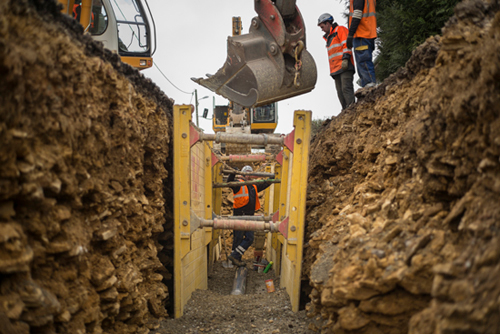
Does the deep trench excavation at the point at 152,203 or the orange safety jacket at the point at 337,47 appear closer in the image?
the deep trench excavation at the point at 152,203

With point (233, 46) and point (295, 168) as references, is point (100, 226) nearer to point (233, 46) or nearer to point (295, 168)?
point (295, 168)

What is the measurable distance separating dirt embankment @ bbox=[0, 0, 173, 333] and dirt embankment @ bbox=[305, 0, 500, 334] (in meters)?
1.42

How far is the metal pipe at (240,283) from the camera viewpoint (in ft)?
17.3

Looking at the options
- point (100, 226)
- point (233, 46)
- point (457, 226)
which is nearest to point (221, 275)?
point (233, 46)

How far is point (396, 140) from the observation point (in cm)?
284

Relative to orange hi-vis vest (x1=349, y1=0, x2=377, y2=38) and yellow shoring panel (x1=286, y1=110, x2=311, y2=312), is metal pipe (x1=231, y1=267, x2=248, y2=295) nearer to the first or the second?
yellow shoring panel (x1=286, y1=110, x2=311, y2=312)

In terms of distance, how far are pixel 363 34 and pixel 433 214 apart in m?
3.47

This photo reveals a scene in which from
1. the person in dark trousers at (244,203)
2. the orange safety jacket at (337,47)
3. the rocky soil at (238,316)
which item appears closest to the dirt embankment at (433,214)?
the rocky soil at (238,316)

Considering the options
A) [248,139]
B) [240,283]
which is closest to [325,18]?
[248,139]

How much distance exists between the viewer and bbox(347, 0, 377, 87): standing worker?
15.6 ft

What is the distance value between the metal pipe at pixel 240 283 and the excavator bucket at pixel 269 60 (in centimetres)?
266

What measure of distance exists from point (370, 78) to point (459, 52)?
2.84 m

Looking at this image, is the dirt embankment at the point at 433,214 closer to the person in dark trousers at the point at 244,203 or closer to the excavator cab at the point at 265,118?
the person in dark trousers at the point at 244,203

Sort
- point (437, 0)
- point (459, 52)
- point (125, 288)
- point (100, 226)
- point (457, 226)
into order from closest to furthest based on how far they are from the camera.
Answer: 1. point (457, 226)
2. point (459, 52)
3. point (100, 226)
4. point (125, 288)
5. point (437, 0)
